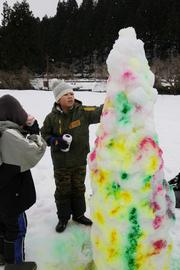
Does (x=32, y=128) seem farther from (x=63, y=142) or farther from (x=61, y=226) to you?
(x=61, y=226)

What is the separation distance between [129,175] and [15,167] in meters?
0.99

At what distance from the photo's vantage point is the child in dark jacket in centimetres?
277

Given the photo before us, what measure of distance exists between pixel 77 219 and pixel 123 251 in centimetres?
164

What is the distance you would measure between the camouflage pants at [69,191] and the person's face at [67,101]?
2.13 ft

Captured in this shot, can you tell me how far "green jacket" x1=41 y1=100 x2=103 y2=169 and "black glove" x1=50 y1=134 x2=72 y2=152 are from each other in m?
0.07

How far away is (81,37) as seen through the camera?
45.8 metres

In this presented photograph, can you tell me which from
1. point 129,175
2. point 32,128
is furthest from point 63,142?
point 129,175

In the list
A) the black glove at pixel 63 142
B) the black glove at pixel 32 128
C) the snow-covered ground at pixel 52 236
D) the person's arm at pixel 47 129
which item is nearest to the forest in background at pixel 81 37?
the snow-covered ground at pixel 52 236

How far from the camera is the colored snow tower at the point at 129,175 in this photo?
231 cm

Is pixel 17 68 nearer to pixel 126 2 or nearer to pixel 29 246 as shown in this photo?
pixel 126 2

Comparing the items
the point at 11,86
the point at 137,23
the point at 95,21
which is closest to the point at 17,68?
the point at 11,86

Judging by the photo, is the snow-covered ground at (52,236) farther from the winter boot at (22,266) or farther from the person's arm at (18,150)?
the person's arm at (18,150)

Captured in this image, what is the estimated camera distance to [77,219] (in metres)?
3.97

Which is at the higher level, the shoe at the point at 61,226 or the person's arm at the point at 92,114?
the person's arm at the point at 92,114
